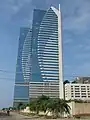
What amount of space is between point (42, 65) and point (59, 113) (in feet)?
342

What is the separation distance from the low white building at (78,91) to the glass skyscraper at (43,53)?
5.27 meters

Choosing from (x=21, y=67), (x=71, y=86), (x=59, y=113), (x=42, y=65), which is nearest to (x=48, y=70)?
(x=42, y=65)

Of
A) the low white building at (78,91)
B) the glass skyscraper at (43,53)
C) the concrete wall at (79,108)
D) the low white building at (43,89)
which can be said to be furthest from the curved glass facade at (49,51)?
the concrete wall at (79,108)

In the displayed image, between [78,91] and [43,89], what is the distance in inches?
935

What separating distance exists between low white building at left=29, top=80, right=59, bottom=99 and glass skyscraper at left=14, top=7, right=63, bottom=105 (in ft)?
10.0

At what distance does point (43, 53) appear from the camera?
551 ft

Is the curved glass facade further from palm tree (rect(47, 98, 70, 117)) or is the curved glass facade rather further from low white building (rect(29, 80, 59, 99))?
palm tree (rect(47, 98, 70, 117))

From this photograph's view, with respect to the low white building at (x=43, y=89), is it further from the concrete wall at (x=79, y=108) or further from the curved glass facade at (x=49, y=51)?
the concrete wall at (x=79, y=108)

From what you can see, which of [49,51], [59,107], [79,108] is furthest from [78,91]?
[59,107]

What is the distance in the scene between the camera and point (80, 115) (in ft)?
192

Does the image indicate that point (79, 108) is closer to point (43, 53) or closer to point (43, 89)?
point (43, 53)

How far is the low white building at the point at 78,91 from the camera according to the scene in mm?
169825

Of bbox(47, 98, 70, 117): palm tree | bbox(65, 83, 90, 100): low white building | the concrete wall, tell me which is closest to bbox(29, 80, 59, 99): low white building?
bbox(65, 83, 90, 100): low white building

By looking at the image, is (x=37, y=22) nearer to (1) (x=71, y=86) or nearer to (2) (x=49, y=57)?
(2) (x=49, y=57)
